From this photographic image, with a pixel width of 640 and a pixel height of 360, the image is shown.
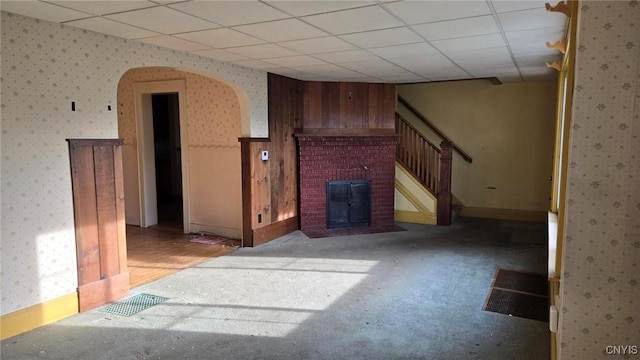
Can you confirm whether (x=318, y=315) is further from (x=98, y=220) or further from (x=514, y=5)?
(x=514, y=5)

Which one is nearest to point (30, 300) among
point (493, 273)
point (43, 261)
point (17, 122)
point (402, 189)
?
point (43, 261)

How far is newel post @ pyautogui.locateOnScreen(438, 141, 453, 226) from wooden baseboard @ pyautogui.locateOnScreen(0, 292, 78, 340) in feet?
17.8

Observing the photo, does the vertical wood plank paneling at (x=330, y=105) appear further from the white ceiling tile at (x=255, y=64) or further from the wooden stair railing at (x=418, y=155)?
the white ceiling tile at (x=255, y=64)

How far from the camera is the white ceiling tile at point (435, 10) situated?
109 inches

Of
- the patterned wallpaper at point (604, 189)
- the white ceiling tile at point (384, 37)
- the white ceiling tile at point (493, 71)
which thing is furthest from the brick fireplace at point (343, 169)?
the patterned wallpaper at point (604, 189)

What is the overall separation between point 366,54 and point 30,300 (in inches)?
147

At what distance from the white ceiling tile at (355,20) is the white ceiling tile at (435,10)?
106 mm

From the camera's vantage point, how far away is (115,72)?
3.74 m

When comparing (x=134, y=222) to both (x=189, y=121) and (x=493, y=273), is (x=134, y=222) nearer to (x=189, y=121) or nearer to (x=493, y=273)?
(x=189, y=121)

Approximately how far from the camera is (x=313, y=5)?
9.18ft

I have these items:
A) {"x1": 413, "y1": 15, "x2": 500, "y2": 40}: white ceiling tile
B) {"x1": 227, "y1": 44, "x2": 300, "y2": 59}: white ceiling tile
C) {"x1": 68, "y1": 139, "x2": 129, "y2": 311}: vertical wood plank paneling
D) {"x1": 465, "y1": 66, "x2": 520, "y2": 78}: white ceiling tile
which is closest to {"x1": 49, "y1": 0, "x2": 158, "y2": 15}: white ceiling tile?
{"x1": 68, "y1": 139, "x2": 129, "y2": 311}: vertical wood plank paneling

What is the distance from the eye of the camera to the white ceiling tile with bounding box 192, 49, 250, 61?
4.32 m

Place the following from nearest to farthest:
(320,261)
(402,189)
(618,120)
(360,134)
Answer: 1. (618,120)
2. (320,261)
3. (360,134)
4. (402,189)

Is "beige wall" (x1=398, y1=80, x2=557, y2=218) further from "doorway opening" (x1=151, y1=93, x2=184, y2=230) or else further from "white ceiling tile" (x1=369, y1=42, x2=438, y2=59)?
"doorway opening" (x1=151, y1=93, x2=184, y2=230)
